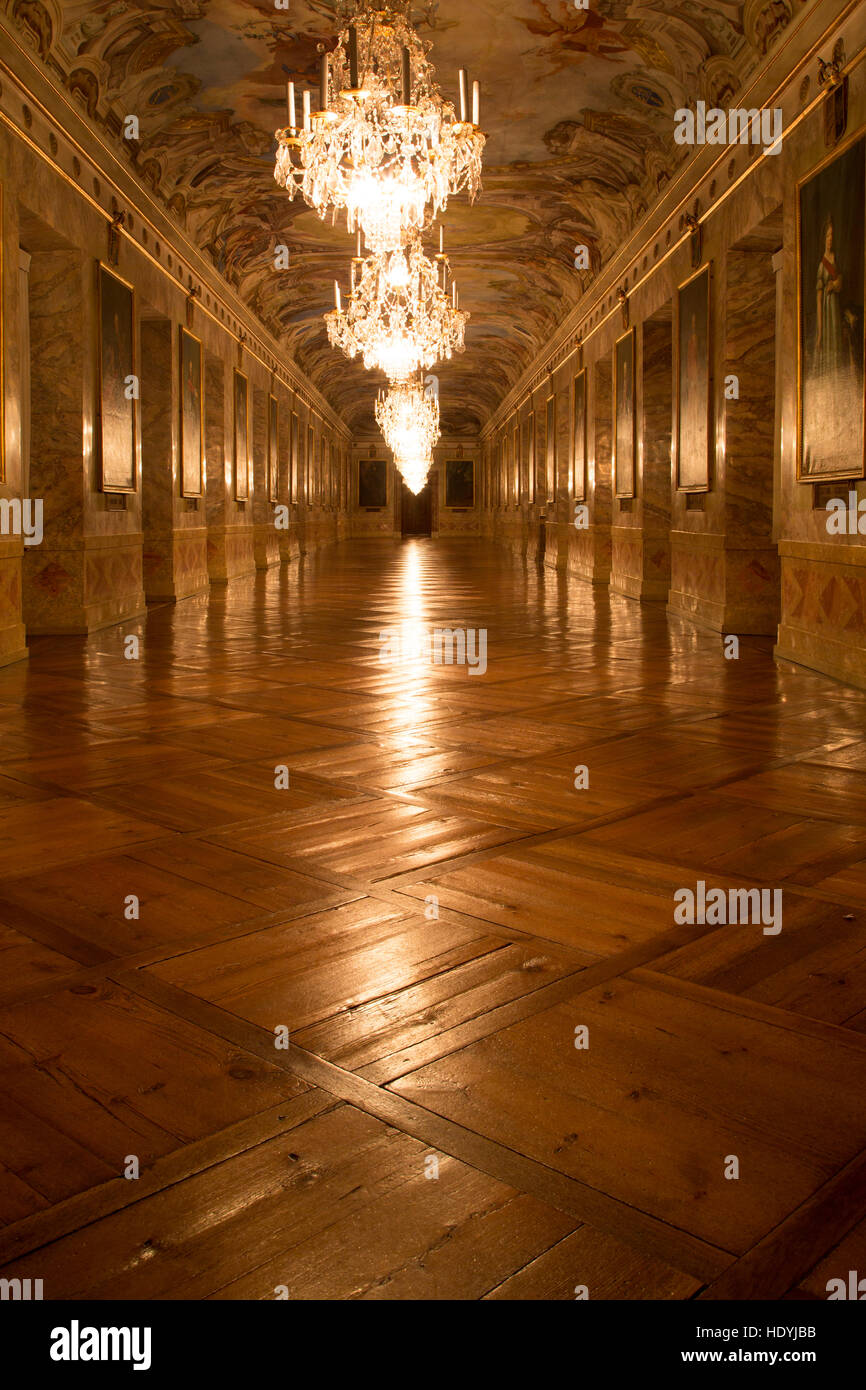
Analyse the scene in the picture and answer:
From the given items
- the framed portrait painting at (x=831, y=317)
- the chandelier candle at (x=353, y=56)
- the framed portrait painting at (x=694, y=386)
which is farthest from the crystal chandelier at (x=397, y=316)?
the framed portrait painting at (x=831, y=317)

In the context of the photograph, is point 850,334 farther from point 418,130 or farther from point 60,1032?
point 60,1032

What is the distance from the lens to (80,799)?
4145mm

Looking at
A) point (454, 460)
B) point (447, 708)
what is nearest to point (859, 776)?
point (447, 708)

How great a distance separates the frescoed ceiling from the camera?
9086 mm

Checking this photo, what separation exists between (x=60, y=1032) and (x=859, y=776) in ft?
10.9

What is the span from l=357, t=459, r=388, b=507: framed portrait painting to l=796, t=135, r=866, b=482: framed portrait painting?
37920 mm

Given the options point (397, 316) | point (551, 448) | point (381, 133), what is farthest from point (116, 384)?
point (551, 448)

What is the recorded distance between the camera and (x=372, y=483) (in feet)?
148

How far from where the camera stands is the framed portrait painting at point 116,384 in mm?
10375

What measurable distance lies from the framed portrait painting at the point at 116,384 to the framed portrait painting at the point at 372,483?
33.9m

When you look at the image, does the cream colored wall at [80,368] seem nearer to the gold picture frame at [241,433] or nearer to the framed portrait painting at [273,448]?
the gold picture frame at [241,433]

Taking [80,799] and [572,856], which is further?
[80,799]

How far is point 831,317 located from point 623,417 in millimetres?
7286

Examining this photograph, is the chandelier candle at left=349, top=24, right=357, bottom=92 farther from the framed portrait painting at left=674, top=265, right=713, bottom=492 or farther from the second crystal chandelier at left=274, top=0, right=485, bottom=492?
the framed portrait painting at left=674, top=265, right=713, bottom=492
